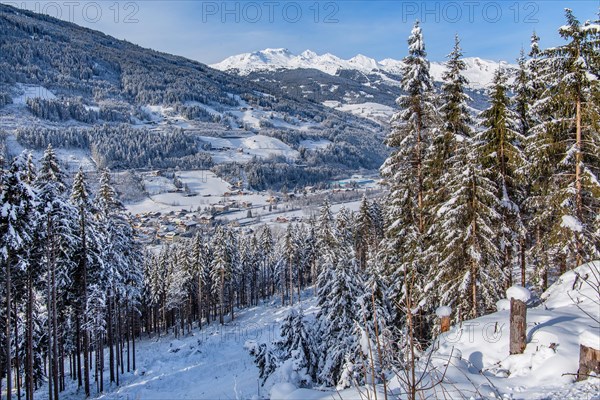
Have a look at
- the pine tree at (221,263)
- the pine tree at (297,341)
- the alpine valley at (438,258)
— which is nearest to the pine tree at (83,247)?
the alpine valley at (438,258)

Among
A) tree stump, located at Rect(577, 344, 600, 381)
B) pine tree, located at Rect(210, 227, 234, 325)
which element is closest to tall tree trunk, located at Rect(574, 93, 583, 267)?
tree stump, located at Rect(577, 344, 600, 381)

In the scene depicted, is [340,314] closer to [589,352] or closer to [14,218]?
[589,352]

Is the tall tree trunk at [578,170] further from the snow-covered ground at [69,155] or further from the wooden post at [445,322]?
the snow-covered ground at [69,155]

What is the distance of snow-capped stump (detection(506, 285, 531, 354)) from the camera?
24.1 feet

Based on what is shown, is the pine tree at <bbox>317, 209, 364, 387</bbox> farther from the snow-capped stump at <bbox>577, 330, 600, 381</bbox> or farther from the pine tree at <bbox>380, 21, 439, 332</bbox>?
the snow-capped stump at <bbox>577, 330, 600, 381</bbox>

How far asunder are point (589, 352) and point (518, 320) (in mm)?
1568

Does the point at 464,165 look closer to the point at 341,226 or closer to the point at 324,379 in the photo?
the point at 324,379

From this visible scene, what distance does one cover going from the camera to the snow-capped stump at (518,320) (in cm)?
734

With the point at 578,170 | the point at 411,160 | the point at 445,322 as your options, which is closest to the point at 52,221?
the point at 411,160

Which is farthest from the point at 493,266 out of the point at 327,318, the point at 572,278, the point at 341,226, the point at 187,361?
the point at 341,226

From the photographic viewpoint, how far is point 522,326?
7.43 m

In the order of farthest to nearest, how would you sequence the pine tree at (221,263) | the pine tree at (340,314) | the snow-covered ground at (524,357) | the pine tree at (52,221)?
the pine tree at (221,263)
the pine tree at (52,221)
the pine tree at (340,314)
the snow-covered ground at (524,357)

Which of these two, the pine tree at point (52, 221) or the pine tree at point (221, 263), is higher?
the pine tree at point (52, 221)

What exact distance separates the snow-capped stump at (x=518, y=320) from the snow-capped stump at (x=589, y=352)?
141cm
